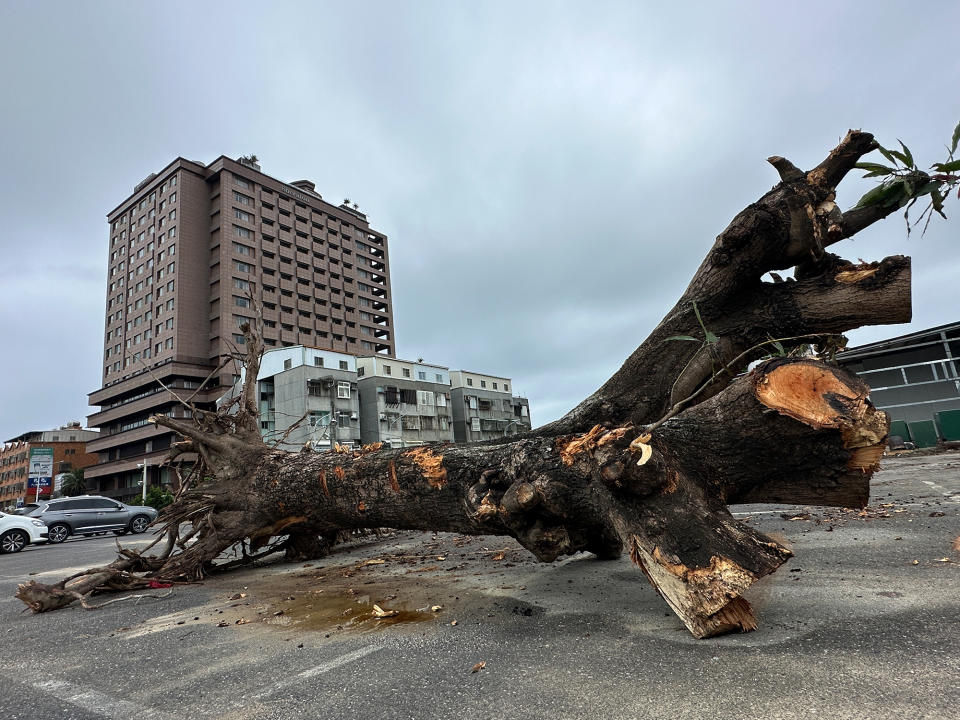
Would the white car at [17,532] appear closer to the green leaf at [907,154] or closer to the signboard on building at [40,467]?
the green leaf at [907,154]

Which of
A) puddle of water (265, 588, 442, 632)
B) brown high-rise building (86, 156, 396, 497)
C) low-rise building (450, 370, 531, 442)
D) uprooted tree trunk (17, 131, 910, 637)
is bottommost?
puddle of water (265, 588, 442, 632)

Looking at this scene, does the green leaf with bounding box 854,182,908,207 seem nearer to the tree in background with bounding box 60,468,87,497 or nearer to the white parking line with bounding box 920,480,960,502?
the white parking line with bounding box 920,480,960,502

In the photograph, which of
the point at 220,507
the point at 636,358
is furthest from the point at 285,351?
the point at 636,358

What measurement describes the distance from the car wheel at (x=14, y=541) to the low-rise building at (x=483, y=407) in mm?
42956

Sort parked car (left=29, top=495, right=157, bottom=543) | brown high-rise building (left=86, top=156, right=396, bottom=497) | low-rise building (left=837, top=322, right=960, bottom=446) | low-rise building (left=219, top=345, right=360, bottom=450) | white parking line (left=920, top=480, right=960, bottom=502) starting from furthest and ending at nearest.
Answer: brown high-rise building (left=86, top=156, right=396, bottom=497) < low-rise building (left=219, top=345, right=360, bottom=450) < low-rise building (left=837, top=322, right=960, bottom=446) < parked car (left=29, top=495, right=157, bottom=543) < white parking line (left=920, top=480, right=960, bottom=502)

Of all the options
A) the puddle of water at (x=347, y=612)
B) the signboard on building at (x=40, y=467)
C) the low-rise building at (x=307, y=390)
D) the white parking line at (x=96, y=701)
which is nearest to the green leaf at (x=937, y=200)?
the puddle of water at (x=347, y=612)

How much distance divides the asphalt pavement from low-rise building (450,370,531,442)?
4991 cm

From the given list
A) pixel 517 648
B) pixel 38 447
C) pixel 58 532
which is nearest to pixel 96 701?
pixel 517 648

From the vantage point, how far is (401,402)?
48.5m

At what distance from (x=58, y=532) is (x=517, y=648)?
57.5 ft

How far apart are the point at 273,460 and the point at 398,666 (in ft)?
13.2

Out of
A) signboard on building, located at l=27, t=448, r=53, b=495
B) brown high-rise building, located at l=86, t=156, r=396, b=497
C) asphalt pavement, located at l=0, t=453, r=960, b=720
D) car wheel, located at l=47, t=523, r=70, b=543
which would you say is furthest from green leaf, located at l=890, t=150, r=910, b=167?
brown high-rise building, located at l=86, t=156, r=396, b=497

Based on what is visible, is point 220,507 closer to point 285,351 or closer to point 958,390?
point 958,390

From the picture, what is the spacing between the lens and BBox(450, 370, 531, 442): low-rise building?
56.8 metres
